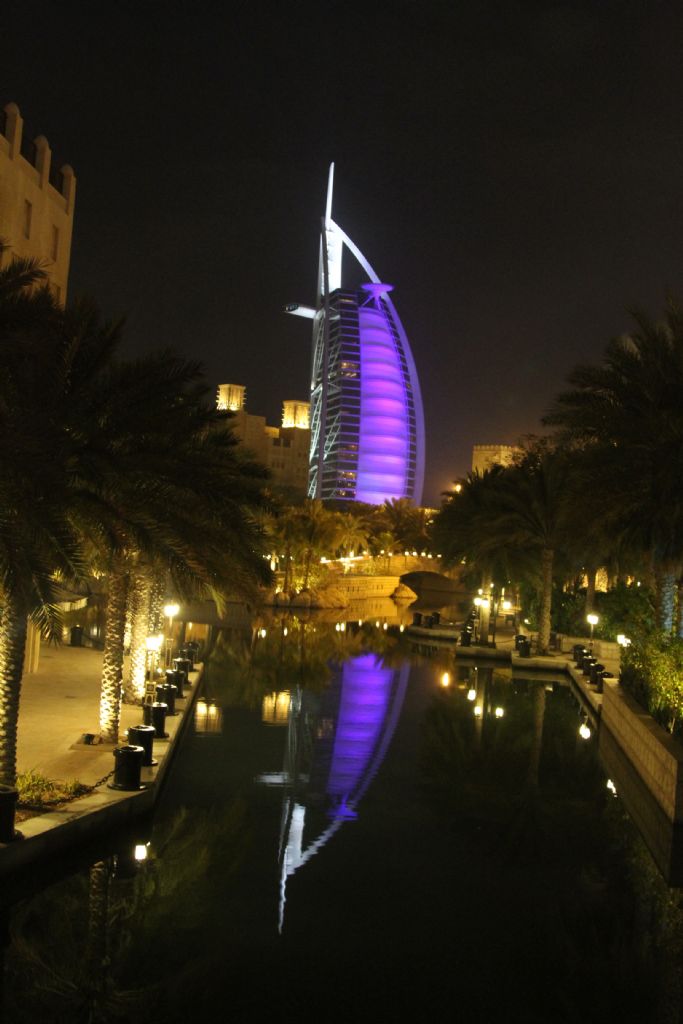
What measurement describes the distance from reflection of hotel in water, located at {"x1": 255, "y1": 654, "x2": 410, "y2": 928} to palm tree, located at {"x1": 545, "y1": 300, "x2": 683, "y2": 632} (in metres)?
5.85

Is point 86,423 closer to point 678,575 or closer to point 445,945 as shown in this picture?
point 445,945

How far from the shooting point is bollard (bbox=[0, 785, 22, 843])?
27.9ft

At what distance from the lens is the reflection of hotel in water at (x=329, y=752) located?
11.4 m

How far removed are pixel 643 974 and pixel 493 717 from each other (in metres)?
11.7

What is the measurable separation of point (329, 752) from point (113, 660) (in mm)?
4317

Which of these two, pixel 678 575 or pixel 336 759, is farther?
pixel 678 575

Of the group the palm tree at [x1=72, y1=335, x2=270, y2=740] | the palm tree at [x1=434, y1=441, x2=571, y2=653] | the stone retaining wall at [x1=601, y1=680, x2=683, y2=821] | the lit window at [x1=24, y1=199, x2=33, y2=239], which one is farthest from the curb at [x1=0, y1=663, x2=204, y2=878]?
the palm tree at [x1=434, y1=441, x2=571, y2=653]

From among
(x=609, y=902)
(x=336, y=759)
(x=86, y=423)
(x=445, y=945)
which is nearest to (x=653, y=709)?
(x=336, y=759)

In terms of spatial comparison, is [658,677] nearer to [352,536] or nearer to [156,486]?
[156,486]

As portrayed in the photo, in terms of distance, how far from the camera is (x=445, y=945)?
27.2 feet

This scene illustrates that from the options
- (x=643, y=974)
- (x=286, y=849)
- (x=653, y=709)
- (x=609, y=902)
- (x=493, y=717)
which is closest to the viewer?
(x=643, y=974)

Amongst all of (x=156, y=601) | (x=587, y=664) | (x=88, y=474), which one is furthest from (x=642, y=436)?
(x=88, y=474)

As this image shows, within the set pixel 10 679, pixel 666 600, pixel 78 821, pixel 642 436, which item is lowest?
pixel 78 821

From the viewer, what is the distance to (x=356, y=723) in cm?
1886
